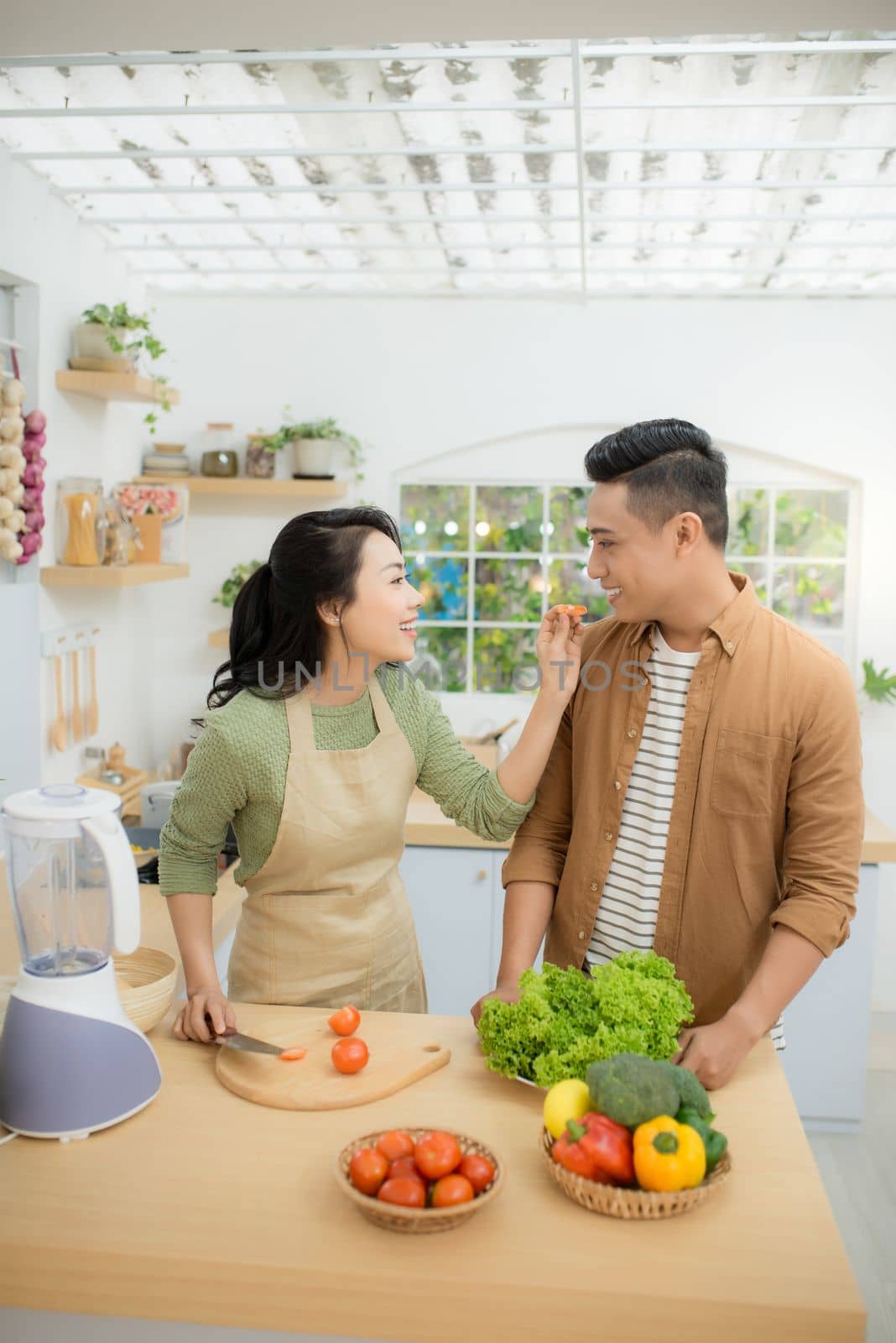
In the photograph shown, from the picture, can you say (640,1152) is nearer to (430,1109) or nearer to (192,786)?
(430,1109)

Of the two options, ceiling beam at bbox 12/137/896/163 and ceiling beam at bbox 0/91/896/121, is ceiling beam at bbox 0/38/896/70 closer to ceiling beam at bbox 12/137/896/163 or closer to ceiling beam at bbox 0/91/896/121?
ceiling beam at bbox 0/91/896/121

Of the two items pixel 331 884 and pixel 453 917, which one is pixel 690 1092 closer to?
pixel 331 884

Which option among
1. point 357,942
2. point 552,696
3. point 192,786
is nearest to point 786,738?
point 552,696

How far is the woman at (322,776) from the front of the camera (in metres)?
1.78

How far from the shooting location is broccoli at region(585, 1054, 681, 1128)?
1.29 meters

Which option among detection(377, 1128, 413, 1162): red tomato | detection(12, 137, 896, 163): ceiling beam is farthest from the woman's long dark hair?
detection(12, 137, 896, 163): ceiling beam

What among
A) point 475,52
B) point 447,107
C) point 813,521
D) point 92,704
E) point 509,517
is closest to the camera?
point 475,52

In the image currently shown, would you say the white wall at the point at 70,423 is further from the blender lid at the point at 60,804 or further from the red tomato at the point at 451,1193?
the red tomato at the point at 451,1193

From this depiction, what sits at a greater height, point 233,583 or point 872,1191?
point 233,583

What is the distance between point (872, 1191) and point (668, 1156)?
2.38m

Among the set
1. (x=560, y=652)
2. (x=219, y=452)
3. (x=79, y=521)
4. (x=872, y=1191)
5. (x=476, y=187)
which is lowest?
(x=872, y=1191)

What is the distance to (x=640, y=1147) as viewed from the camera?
4.17 ft

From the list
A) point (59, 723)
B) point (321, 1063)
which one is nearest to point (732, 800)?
point (321, 1063)

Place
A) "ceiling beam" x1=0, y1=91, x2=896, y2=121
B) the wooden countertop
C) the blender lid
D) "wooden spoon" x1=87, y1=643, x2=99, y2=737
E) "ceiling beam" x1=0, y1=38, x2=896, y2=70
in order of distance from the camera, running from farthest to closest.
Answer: "wooden spoon" x1=87, y1=643, x2=99, y2=737 → "ceiling beam" x1=0, y1=91, x2=896, y2=121 → "ceiling beam" x1=0, y1=38, x2=896, y2=70 → the blender lid → the wooden countertop
